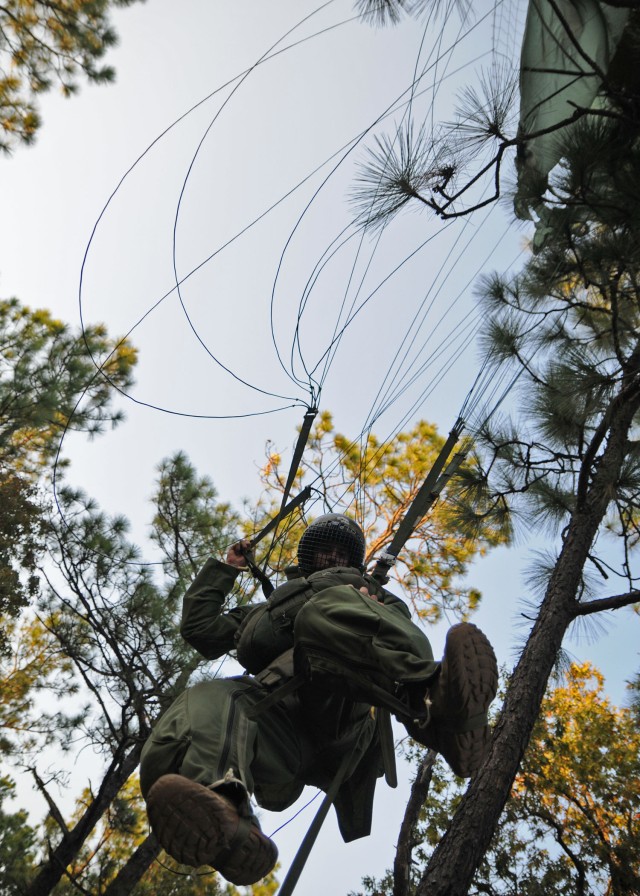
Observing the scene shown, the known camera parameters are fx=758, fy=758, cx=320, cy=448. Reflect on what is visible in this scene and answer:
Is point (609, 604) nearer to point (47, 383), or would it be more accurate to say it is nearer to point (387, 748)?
point (387, 748)

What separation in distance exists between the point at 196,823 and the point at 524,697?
202cm

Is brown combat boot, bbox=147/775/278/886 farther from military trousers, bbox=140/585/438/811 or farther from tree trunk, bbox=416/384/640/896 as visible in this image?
tree trunk, bbox=416/384/640/896

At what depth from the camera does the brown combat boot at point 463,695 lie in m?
2.42

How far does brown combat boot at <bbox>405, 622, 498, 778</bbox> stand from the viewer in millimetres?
2420

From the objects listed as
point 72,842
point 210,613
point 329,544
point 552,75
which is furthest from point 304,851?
point 72,842

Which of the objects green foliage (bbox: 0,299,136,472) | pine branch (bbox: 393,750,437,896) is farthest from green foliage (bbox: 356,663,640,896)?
green foliage (bbox: 0,299,136,472)

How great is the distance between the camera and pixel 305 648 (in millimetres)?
2623

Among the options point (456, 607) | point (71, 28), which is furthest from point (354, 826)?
point (456, 607)

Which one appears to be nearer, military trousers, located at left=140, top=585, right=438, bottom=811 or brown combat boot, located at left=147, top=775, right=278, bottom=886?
brown combat boot, located at left=147, top=775, right=278, bottom=886

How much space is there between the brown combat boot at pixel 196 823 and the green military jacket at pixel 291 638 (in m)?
0.76

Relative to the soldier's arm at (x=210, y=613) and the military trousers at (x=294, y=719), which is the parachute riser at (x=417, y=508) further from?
the soldier's arm at (x=210, y=613)

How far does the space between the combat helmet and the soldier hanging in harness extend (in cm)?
13

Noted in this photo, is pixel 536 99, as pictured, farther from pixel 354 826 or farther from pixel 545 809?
pixel 545 809

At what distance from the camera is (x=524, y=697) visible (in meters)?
3.64
